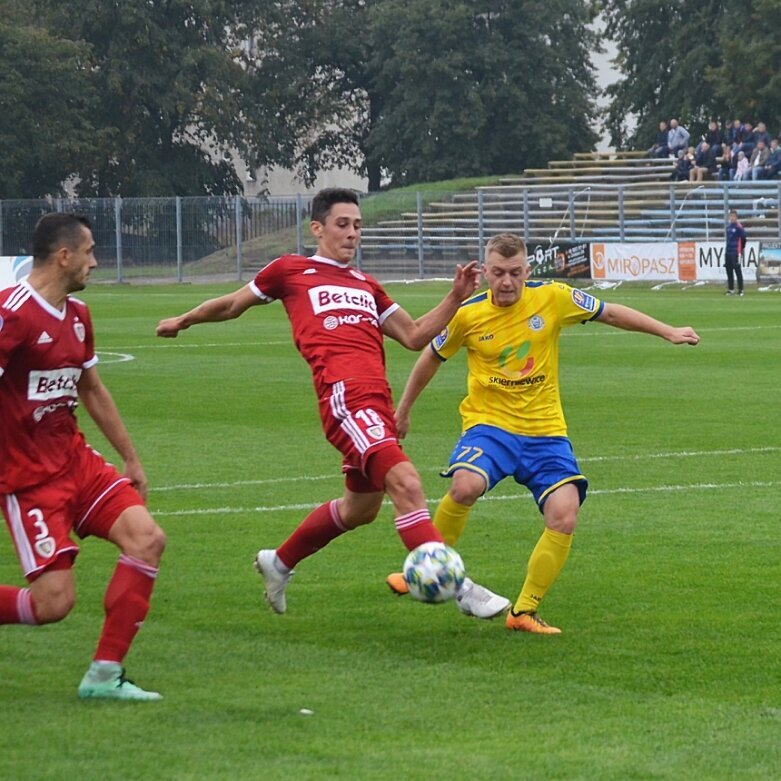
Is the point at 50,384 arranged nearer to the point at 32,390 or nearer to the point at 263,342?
the point at 32,390

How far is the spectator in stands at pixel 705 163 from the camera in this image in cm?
4894

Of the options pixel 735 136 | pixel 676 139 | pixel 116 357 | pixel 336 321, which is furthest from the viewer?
pixel 676 139

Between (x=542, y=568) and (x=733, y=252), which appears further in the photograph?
(x=733, y=252)

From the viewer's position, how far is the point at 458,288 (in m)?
7.41

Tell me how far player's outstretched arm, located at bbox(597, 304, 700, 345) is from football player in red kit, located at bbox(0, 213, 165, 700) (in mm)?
2648

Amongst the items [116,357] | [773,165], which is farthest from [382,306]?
[773,165]

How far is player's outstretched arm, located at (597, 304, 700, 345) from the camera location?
26.2 feet

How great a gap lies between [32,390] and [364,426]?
4.85 ft

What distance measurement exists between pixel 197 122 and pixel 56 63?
299 inches

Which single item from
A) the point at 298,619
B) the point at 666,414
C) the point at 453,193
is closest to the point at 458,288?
the point at 298,619

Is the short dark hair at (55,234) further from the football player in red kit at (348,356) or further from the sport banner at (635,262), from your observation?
the sport banner at (635,262)

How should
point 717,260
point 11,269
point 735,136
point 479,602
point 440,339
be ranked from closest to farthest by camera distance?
point 479,602
point 440,339
point 11,269
point 717,260
point 735,136

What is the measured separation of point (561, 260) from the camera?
43.8 m

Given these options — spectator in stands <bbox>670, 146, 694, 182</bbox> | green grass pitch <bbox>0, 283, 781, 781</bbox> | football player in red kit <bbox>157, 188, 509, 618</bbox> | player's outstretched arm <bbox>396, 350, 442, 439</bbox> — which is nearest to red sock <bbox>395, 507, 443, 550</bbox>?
football player in red kit <bbox>157, 188, 509, 618</bbox>
